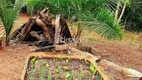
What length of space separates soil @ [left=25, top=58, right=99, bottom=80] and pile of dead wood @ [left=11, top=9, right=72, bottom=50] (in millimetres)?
1740

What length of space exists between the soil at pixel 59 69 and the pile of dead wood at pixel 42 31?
1.74 metres

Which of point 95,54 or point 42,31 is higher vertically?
point 42,31

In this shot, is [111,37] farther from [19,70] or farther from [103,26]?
[19,70]

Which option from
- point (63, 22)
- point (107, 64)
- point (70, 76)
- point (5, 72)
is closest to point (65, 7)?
point (63, 22)

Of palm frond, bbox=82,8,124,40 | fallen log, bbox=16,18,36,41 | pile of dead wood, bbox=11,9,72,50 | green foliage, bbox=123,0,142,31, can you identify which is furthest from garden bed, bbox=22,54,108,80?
green foliage, bbox=123,0,142,31

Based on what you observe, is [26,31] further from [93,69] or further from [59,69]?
[93,69]

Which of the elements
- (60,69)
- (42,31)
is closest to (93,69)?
(60,69)

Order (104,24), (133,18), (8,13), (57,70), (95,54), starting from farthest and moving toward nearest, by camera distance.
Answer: (133,18) < (95,54) < (8,13) < (104,24) < (57,70)

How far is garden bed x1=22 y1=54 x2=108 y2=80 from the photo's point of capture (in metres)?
4.36

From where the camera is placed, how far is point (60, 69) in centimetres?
466

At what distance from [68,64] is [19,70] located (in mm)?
885

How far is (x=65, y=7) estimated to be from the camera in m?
6.25

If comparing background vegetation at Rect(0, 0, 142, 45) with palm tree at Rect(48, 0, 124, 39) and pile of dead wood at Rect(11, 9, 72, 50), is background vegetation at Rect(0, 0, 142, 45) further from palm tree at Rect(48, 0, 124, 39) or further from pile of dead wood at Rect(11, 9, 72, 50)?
pile of dead wood at Rect(11, 9, 72, 50)

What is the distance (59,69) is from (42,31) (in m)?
2.83
